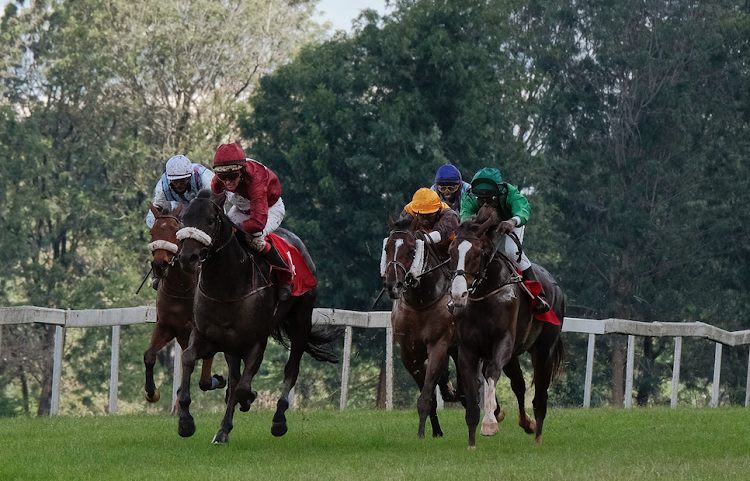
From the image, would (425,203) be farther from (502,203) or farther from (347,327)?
(347,327)

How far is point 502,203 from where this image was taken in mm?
9695

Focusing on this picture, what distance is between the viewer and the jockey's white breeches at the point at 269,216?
31.0ft

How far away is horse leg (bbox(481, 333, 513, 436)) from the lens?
335 inches

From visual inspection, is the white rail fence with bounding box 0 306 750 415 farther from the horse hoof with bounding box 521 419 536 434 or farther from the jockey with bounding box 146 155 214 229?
the horse hoof with bounding box 521 419 536 434

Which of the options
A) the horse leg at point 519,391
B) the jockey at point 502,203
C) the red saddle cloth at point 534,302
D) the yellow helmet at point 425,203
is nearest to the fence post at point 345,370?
the horse leg at point 519,391

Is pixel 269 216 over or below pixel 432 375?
over

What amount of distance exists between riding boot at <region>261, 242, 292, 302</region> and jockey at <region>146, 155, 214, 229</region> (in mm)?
850

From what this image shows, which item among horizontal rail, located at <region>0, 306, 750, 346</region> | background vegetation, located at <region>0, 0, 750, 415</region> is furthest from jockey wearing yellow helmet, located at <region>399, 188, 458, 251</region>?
background vegetation, located at <region>0, 0, 750, 415</region>

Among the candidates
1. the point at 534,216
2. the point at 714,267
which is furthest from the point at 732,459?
the point at 714,267

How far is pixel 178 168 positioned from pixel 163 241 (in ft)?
5.70

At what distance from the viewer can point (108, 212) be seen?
116 ft

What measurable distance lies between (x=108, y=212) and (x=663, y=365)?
17.3 meters

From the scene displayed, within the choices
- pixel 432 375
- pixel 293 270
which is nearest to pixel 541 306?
pixel 432 375

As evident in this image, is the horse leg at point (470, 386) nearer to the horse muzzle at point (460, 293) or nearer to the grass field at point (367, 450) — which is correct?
the grass field at point (367, 450)
